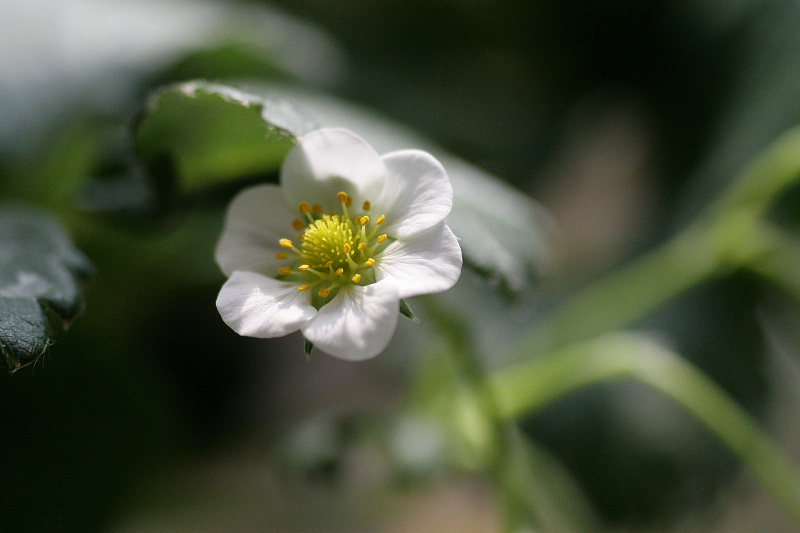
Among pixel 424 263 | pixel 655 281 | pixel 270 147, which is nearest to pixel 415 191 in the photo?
pixel 424 263

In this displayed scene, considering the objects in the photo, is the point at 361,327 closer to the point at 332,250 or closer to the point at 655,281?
the point at 332,250

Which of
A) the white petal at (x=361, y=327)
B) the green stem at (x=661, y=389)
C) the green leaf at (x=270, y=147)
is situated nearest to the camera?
the white petal at (x=361, y=327)

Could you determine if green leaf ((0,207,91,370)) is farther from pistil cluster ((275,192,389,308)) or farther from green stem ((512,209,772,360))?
green stem ((512,209,772,360))

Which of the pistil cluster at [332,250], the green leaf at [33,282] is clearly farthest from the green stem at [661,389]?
the green leaf at [33,282]

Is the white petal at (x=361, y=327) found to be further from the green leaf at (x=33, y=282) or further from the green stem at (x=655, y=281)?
the green stem at (x=655, y=281)

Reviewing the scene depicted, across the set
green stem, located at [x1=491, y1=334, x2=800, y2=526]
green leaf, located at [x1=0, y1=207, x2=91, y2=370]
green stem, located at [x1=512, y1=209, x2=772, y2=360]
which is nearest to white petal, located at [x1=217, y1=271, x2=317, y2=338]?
green leaf, located at [x1=0, y1=207, x2=91, y2=370]

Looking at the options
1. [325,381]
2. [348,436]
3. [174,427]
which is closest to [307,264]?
[348,436]
